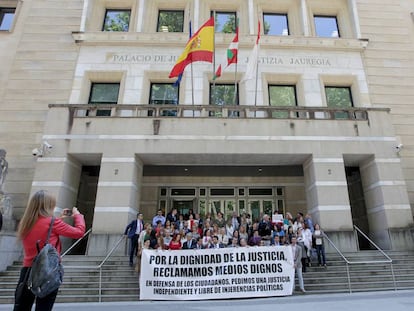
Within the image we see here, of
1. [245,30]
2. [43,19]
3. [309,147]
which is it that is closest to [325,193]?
[309,147]

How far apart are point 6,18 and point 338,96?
23.1 meters

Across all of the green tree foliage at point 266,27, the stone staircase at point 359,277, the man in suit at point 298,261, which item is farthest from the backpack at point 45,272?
the green tree foliage at point 266,27

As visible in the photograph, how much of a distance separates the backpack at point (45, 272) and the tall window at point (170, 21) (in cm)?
1943

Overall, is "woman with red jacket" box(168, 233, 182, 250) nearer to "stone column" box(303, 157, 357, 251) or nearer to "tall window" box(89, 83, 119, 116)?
"stone column" box(303, 157, 357, 251)

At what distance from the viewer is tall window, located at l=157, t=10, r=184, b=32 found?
20.4 metres

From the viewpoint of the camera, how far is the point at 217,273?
884 cm

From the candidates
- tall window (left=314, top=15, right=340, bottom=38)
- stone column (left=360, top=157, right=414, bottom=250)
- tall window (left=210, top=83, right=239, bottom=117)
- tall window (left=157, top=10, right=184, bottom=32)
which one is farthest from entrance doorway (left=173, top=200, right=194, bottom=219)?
tall window (left=314, top=15, right=340, bottom=38)

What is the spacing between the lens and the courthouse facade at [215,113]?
1447cm

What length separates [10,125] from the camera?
17000 mm

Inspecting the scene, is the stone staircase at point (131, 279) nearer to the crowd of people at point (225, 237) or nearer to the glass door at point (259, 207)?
the crowd of people at point (225, 237)

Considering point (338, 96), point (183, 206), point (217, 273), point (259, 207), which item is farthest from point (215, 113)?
point (217, 273)

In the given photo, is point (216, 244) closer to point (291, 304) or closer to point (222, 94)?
point (291, 304)

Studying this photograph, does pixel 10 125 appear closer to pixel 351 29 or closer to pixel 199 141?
pixel 199 141

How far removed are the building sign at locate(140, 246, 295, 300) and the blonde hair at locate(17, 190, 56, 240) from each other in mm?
5992
